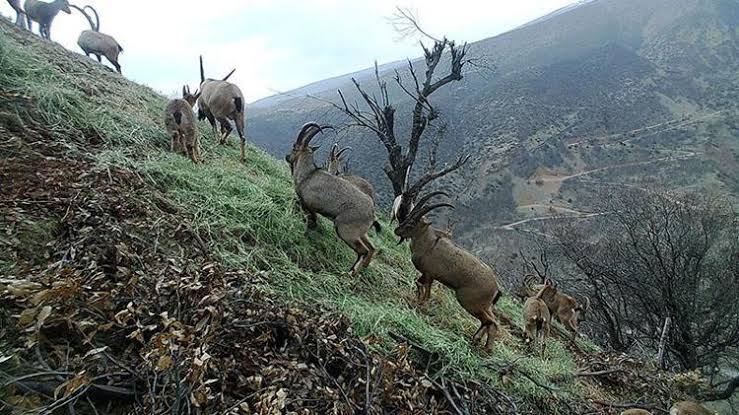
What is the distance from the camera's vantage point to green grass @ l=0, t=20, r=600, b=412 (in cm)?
438

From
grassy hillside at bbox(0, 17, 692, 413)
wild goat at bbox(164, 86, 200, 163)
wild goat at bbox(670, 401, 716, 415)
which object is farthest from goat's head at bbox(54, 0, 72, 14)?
wild goat at bbox(670, 401, 716, 415)

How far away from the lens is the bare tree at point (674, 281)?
15.0 m

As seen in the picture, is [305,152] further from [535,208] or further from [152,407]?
[535,208]

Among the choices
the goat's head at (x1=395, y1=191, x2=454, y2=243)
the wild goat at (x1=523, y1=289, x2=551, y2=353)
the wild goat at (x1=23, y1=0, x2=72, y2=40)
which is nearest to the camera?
the goat's head at (x1=395, y1=191, x2=454, y2=243)

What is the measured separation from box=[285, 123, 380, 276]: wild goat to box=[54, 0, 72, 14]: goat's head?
8670 mm

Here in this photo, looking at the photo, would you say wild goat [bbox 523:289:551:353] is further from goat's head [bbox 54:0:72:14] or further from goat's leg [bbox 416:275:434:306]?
goat's head [bbox 54:0:72:14]

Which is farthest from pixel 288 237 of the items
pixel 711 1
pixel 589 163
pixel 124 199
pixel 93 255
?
pixel 711 1

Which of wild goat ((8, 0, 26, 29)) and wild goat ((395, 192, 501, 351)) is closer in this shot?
wild goat ((395, 192, 501, 351))

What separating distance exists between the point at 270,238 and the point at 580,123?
48870 millimetres

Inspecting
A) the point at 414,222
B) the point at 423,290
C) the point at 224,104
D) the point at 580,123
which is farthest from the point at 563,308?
the point at 580,123

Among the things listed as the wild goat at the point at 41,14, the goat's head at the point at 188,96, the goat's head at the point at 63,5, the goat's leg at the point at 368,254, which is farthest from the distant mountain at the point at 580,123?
the goat's leg at the point at 368,254

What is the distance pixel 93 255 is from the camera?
3.33m

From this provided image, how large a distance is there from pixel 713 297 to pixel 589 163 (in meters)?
31.2

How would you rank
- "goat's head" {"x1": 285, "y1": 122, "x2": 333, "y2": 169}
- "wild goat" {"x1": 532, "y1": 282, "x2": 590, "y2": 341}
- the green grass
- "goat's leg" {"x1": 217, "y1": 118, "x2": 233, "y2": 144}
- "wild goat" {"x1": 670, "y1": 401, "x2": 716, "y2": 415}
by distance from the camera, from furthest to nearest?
"wild goat" {"x1": 532, "y1": 282, "x2": 590, "y2": 341}
"goat's leg" {"x1": 217, "y1": 118, "x2": 233, "y2": 144}
"goat's head" {"x1": 285, "y1": 122, "x2": 333, "y2": 169}
"wild goat" {"x1": 670, "y1": 401, "x2": 716, "y2": 415}
the green grass
